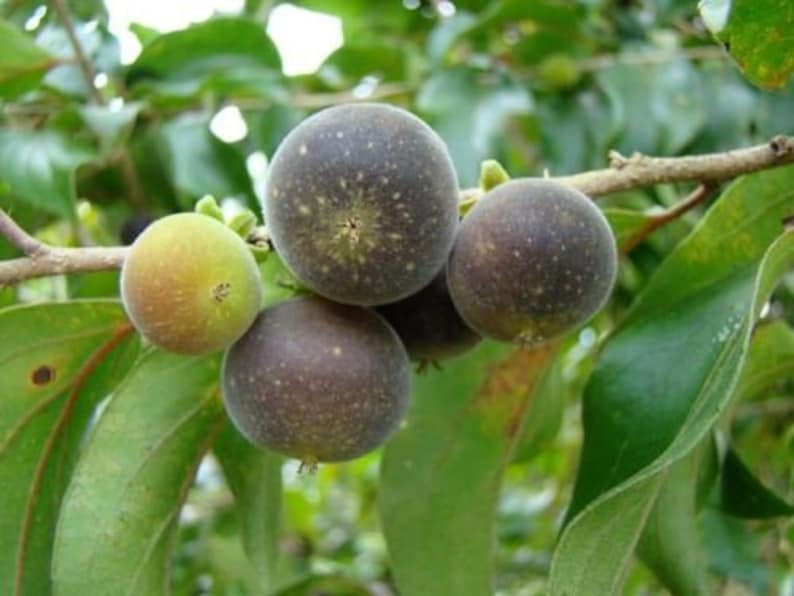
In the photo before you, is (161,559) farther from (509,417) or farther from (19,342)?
(509,417)

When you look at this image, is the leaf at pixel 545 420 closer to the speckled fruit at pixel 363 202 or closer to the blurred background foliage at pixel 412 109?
the blurred background foliage at pixel 412 109

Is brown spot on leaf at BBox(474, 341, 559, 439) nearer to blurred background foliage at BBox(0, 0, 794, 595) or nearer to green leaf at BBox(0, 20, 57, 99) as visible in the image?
blurred background foliage at BBox(0, 0, 794, 595)

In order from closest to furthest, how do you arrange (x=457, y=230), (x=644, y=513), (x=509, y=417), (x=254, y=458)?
1. (x=644, y=513)
2. (x=457, y=230)
3. (x=254, y=458)
4. (x=509, y=417)

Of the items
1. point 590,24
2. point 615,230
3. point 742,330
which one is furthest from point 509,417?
point 590,24

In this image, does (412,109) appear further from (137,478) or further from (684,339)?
(137,478)

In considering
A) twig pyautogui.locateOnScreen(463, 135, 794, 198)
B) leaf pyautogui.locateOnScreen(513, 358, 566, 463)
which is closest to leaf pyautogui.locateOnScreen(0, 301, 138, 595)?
twig pyautogui.locateOnScreen(463, 135, 794, 198)

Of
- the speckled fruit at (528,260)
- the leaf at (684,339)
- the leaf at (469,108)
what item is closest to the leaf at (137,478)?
the speckled fruit at (528,260)
